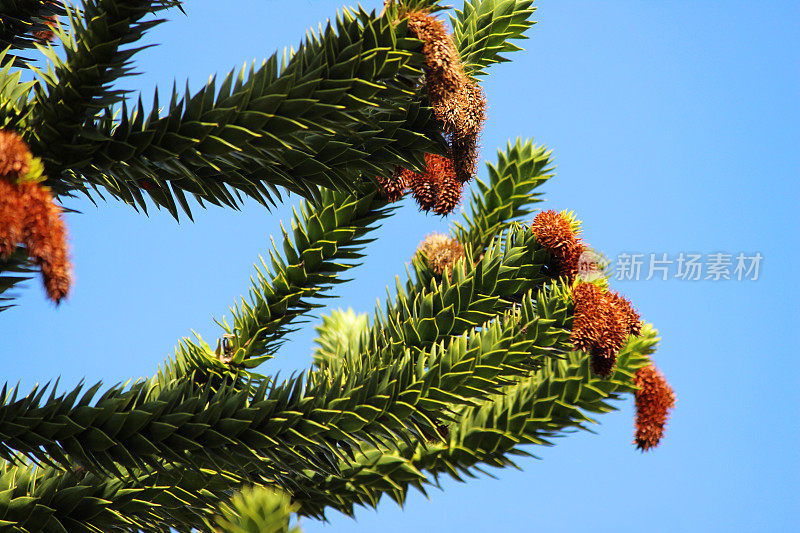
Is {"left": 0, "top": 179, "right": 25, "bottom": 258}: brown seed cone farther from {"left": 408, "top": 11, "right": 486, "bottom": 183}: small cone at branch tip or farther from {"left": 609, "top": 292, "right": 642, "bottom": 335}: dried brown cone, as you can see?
{"left": 609, "top": 292, "right": 642, "bottom": 335}: dried brown cone

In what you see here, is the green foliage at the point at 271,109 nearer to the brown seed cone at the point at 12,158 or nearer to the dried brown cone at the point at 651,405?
the brown seed cone at the point at 12,158

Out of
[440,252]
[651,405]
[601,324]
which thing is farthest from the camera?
[440,252]

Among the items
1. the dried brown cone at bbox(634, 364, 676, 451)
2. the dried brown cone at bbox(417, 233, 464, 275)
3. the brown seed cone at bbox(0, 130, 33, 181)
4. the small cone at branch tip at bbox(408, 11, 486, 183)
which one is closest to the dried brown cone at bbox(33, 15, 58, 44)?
the brown seed cone at bbox(0, 130, 33, 181)

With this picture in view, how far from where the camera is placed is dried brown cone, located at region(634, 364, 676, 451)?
10.4ft

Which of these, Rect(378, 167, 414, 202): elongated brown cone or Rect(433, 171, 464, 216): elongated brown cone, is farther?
Rect(378, 167, 414, 202): elongated brown cone

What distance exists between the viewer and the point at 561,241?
3398mm

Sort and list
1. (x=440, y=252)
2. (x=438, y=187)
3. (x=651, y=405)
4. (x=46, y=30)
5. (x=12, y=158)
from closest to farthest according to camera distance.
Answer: (x=12, y=158)
(x=438, y=187)
(x=651, y=405)
(x=46, y=30)
(x=440, y=252)

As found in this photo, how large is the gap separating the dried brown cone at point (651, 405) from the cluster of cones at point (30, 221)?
2.44 m

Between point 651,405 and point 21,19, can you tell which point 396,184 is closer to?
point 651,405

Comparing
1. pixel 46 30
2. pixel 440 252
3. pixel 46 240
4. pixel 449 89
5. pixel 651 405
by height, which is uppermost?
pixel 46 30

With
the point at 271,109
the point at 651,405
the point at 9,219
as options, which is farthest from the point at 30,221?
the point at 651,405

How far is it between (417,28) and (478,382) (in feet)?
5.07

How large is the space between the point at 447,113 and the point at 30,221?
1435 millimetres

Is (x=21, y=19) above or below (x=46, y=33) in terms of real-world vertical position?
below
